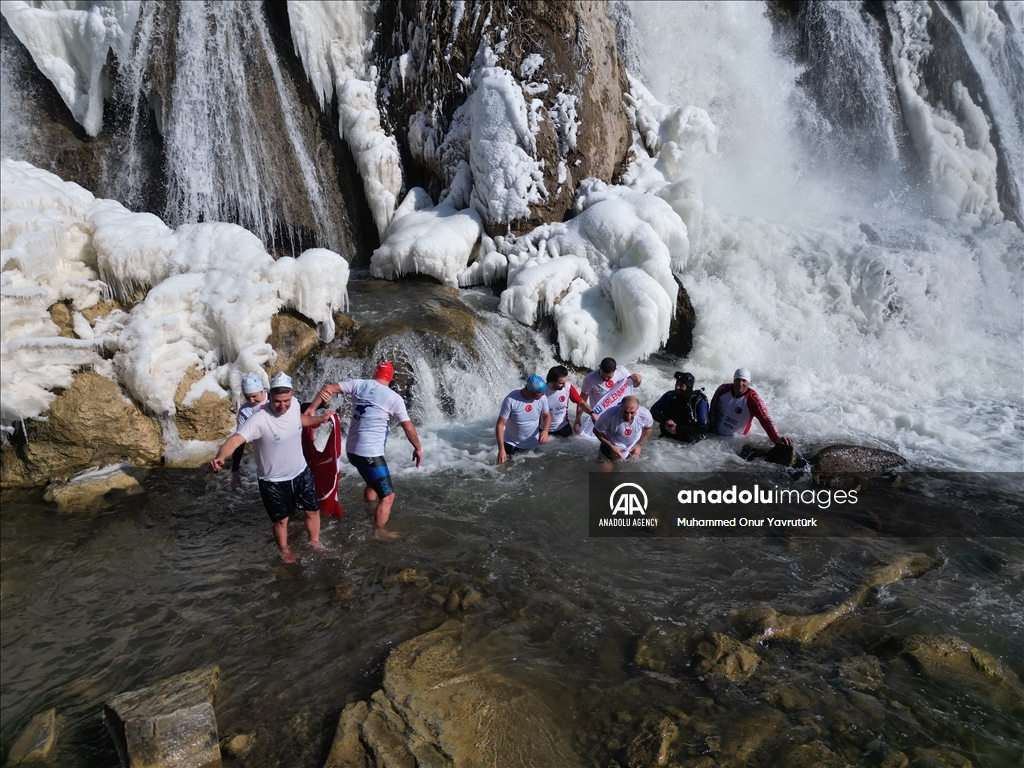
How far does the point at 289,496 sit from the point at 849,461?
562cm

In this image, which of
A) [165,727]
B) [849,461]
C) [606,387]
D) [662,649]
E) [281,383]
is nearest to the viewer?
[165,727]

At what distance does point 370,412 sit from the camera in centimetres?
511

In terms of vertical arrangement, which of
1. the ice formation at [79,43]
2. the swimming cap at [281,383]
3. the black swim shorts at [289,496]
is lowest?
the black swim shorts at [289,496]

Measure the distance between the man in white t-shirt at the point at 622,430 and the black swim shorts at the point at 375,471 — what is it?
233cm

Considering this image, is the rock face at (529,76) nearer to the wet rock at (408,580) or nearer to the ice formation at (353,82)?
the ice formation at (353,82)

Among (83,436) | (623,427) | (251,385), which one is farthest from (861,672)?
(83,436)

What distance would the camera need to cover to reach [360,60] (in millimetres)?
12461

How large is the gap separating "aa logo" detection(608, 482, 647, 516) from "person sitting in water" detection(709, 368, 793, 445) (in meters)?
1.66

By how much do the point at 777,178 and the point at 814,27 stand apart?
4563mm

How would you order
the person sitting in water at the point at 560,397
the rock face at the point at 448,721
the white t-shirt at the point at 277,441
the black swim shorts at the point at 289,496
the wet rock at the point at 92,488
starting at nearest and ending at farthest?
the rock face at the point at 448,721, the white t-shirt at the point at 277,441, the black swim shorts at the point at 289,496, the wet rock at the point at 92,488, the person sitting in water at the point at 560,397

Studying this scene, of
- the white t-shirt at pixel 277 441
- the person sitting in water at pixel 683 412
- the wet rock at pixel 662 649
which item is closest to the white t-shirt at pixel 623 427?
the person sitting in water at pixel 683 412

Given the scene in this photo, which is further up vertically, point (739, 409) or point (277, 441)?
point (739, 409)

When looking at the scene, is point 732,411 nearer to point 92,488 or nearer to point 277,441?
point 277,441

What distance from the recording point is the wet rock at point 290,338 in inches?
298
